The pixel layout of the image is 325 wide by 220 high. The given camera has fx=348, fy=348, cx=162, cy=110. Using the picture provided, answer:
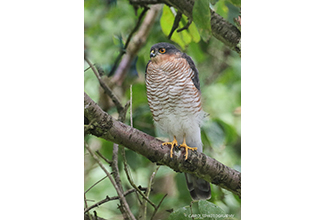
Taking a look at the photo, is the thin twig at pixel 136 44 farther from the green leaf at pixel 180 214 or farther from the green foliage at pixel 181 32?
the green leaf at pixel 180 214

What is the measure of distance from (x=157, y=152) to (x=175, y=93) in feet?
1.48

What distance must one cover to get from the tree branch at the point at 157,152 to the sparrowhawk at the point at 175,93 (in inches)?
2.9

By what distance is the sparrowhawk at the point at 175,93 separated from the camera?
2518 millimetres

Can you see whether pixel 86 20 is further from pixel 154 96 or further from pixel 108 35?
pixel 154 96

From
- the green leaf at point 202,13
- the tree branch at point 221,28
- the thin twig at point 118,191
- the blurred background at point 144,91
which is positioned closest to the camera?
the green leaf at point 202,13

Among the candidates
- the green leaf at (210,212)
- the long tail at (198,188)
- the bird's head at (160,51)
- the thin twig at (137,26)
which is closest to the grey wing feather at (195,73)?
the bird's head at (160,51)

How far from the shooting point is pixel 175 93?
2.51 meters

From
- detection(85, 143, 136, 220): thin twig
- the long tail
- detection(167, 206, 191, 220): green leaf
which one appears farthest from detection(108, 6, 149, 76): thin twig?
detection(167, 206, 191, 220): green leaf

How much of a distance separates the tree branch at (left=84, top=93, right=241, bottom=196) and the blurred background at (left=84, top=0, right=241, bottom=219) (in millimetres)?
96

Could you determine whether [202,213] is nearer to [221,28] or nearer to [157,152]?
[157,152]

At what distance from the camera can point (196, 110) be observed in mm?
2570

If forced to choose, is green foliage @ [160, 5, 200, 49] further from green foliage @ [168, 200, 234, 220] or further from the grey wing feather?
green foliage @ [168, 200, 234, 220]

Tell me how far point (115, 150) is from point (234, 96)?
0.96 metres

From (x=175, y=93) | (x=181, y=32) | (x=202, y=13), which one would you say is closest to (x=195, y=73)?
(x=175, y=93)
